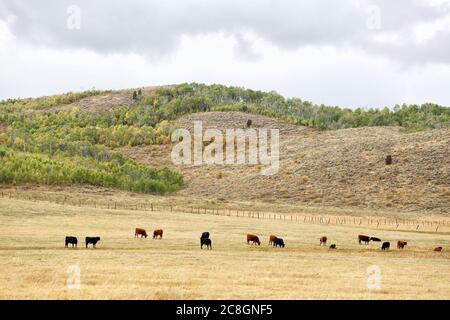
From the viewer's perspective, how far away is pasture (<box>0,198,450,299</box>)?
78.8 ft

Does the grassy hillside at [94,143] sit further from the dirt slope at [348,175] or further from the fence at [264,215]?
the fence at [264,215]

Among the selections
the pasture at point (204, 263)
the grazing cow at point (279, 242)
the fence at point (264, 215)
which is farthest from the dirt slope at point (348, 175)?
the grazing cow at point (279, 242)

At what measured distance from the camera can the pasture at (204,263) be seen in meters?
24.0

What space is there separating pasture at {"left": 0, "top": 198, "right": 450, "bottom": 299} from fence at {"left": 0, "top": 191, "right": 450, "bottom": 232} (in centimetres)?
1546

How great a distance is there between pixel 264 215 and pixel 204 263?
49.4m

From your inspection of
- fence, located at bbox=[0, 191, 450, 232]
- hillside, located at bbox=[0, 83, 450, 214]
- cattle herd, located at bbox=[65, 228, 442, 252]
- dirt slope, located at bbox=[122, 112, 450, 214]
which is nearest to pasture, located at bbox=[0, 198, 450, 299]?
cattle herd, located at bbox=[65, 228, 442, 252]

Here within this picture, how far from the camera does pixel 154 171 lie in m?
125

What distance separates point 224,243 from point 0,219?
22791mm

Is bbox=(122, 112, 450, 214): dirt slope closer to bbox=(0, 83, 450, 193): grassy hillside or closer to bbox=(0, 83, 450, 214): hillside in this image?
bbox=(0, 83, 450, 214): hillside

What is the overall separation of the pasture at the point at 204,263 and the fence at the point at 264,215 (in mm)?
15463

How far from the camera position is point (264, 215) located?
82.1 metres

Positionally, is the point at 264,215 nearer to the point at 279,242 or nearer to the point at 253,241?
the point at 253,241

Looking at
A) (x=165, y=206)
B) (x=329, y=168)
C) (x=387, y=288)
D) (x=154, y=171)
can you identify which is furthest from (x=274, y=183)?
(x=387, y=288)
